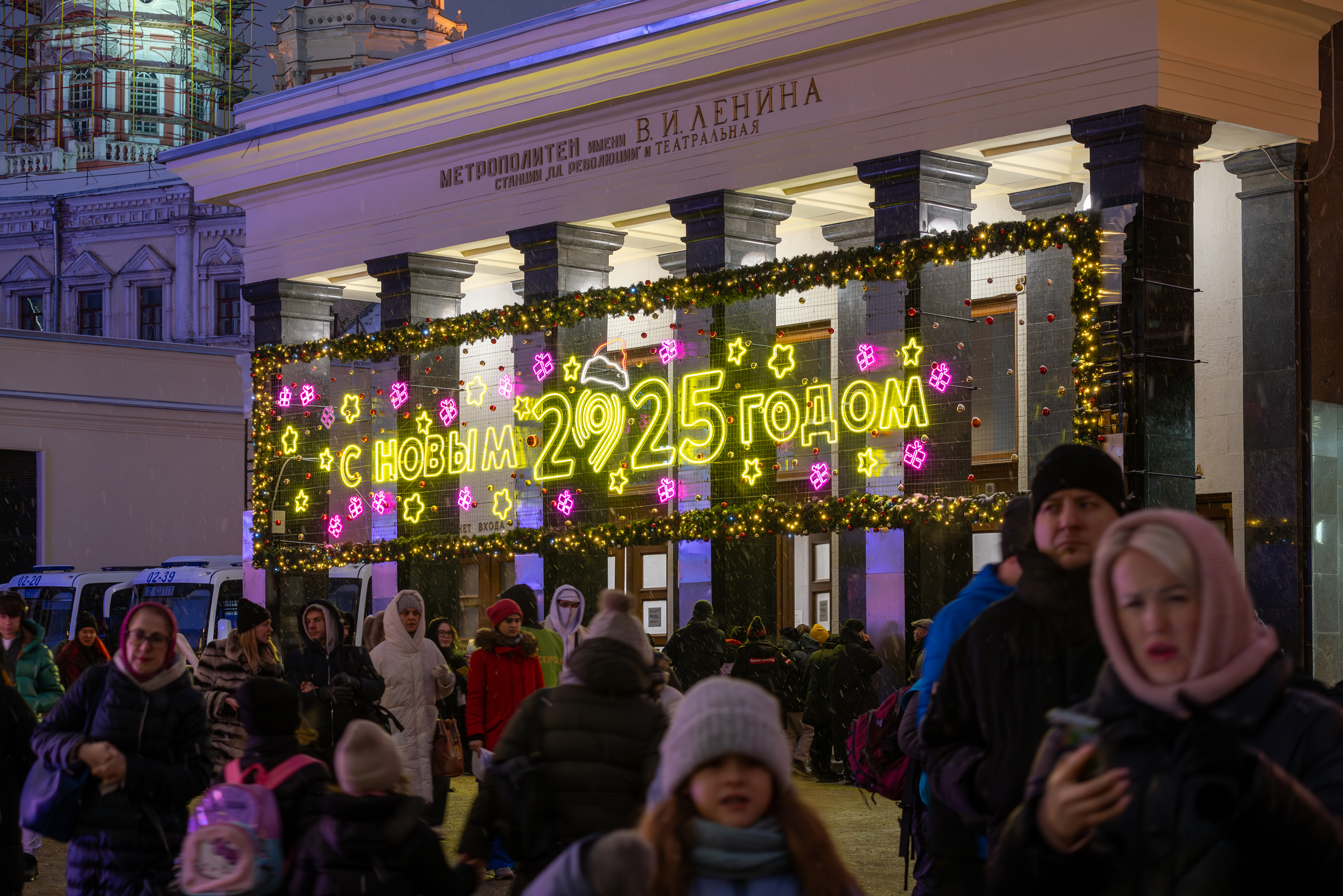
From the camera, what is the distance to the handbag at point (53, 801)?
22.9ft

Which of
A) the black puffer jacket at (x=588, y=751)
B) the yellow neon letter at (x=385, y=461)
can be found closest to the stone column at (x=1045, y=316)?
the yellow neon letter at (x=385, y=461)

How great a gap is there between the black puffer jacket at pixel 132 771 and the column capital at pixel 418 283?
17680 millimetres

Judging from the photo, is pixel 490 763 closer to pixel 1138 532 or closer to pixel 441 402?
pixel 1138 532

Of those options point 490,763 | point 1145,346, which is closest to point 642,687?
point 490,763

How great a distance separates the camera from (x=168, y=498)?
39844 mm

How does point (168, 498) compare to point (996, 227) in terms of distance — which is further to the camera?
point (168, 498)

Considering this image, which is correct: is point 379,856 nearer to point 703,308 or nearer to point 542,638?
point 542,638

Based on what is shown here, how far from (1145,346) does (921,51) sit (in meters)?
4.37

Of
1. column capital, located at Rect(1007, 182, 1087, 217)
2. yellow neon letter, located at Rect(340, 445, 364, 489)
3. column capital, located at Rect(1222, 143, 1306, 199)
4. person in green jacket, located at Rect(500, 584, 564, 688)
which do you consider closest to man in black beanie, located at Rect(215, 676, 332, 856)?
person in green jacket, located at Rect(500, 584, 564, 688)

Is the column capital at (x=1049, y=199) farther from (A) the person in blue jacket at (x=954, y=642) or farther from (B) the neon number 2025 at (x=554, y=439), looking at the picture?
(A) the person in blue jacket at (x=954, y=642)

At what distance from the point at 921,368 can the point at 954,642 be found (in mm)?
13495

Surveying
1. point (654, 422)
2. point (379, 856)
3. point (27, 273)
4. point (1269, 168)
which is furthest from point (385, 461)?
point (27, 273)

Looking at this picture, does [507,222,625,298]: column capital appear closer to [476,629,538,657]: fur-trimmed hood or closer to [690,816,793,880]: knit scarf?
[476,629,538,657]: fur-trimmed hood

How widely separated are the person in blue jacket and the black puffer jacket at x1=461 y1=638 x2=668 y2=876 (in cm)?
100
